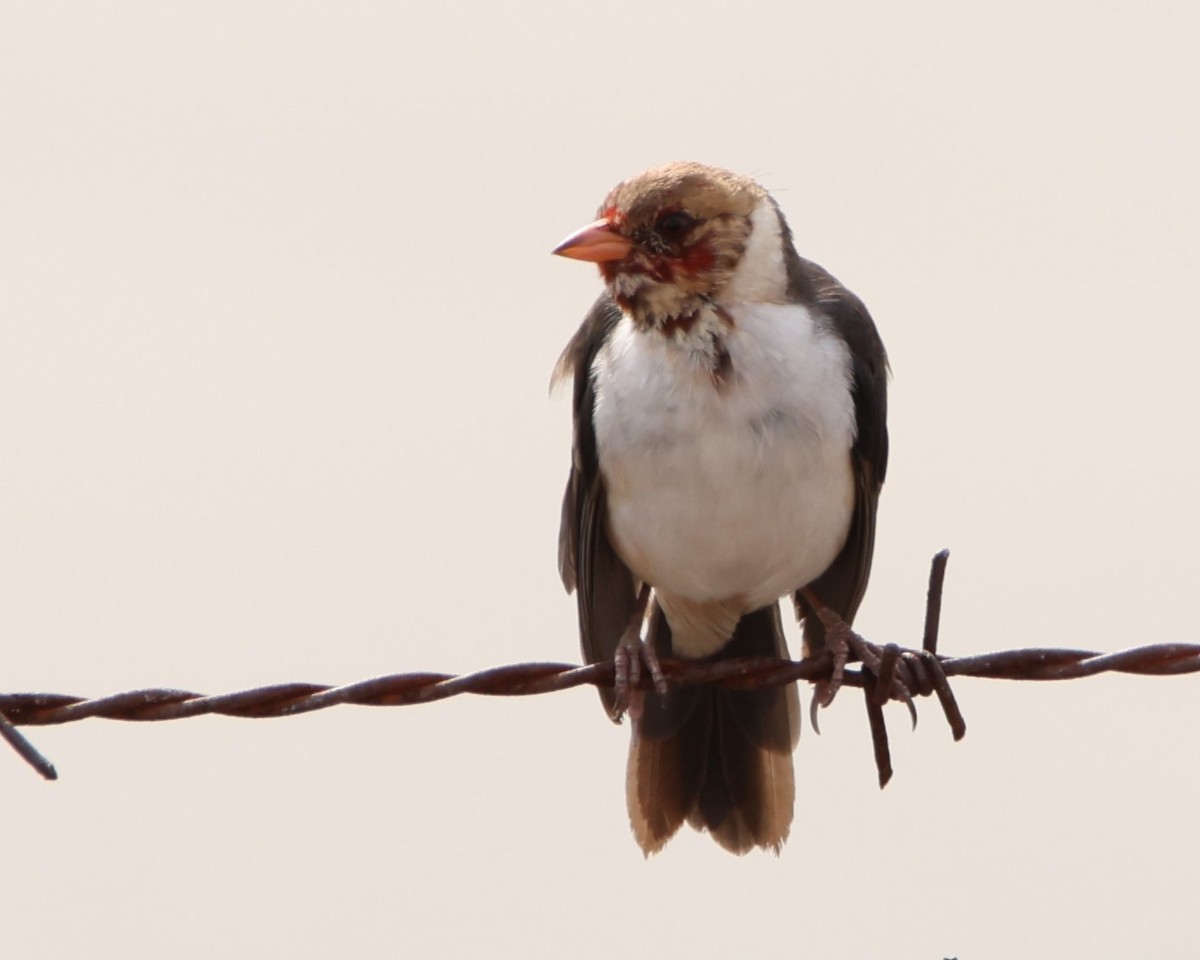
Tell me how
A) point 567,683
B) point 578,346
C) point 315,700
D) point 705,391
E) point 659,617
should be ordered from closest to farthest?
point 315,700
point 567,683
point 705,391
point 578,346
point 659,617

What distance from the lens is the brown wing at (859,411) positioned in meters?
5.99

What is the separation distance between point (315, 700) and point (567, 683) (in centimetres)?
64

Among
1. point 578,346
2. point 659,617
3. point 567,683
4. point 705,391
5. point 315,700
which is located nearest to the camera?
point 315,700

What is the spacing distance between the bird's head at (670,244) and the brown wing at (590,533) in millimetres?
278

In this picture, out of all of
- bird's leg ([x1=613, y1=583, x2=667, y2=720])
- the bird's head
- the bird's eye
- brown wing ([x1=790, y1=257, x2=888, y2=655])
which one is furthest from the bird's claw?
the bird's eye

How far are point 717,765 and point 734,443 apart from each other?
51.9 inches

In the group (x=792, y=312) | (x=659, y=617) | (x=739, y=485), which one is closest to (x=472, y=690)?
(x=739, y=485)

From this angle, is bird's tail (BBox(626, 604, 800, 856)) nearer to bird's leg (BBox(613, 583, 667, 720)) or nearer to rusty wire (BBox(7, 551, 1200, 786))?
bird's leg (BBox(613, 583, 667, 720))

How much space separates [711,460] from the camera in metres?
5.68

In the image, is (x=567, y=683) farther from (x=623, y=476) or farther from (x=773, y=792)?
(x=773, y=792)

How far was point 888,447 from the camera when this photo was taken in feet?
20.4

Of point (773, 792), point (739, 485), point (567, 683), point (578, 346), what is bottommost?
point (773, 792)

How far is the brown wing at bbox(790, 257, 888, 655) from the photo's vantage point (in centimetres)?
599

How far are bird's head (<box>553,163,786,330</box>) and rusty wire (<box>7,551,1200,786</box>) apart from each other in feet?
4.96
